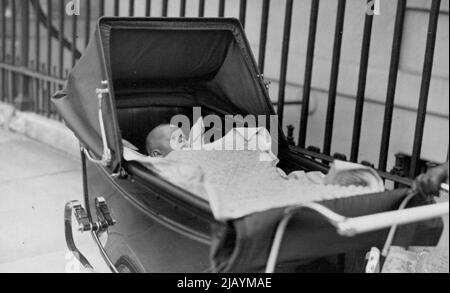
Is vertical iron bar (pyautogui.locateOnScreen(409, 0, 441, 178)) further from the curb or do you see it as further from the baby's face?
the curb

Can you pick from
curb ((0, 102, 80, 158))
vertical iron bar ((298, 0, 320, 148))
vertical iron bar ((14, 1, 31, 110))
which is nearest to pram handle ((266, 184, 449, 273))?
vertical iron bar ((298, 0, 320, 148))

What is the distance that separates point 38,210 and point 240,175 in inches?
77.8

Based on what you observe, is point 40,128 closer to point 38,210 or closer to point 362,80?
point 38,210

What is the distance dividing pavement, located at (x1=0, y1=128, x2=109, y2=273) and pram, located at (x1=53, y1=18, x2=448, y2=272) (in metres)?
0.49

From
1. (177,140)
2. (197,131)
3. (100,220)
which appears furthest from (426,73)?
(100,220)

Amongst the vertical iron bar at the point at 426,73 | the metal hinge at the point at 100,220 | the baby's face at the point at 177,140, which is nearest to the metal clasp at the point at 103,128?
the metal hinge at the point at 100,220

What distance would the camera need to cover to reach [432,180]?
2266 millimetres

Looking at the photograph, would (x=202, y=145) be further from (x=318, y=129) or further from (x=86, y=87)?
(x=318, y=129)

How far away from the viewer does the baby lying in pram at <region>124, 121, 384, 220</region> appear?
2.36m

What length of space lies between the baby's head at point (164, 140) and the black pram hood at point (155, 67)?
9.8 inches

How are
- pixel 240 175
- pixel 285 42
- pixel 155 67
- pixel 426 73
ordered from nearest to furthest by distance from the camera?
pixel 240 175 → pixel 155 67 → pixel 426 73 → pixel 285 42

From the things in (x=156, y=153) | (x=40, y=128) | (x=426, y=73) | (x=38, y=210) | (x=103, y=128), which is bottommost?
(x=38, y=210)
